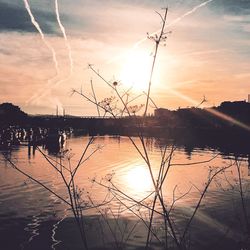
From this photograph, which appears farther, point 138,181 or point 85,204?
point 138,181

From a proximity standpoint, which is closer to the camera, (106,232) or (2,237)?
(2,237)

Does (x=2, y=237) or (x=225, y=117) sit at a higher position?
(x=225, y=117)

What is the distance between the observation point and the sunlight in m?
41.7

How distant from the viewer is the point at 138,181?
47000mm

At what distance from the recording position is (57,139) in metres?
97.2

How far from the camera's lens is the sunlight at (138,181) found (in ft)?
137

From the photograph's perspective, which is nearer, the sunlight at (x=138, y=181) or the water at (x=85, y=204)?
the water at (x=85, y=204)

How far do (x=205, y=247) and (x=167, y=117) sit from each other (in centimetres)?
1717

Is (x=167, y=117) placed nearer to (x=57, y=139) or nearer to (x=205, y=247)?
(x=205, y=247)

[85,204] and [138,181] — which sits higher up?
[85,204]

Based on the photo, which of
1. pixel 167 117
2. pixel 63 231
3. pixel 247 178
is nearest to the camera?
pixel 167 117

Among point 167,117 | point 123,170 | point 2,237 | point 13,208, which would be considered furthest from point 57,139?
point 167,117

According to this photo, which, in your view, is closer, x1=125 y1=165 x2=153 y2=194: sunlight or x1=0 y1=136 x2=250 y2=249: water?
x1=0 y1=136 x2=250 y2=249: water

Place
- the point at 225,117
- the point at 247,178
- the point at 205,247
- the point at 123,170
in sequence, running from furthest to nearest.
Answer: the point at 225,117, the point at 123,170, the point at 247,178, the point at 205,247
